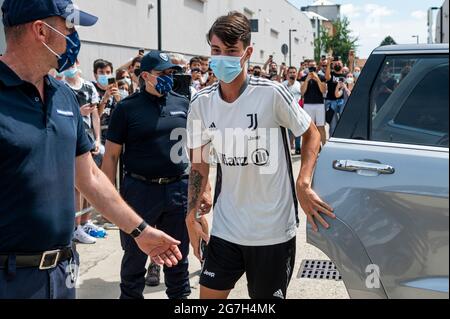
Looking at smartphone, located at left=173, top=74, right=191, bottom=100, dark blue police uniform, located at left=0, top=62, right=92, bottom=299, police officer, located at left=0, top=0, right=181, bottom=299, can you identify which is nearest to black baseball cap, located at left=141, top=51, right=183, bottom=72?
smartphone, located at left=173, top=74, right=191, bottom=100

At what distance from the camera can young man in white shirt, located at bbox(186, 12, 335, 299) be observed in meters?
3.00

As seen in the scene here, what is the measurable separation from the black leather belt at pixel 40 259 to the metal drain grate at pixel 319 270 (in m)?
2.53

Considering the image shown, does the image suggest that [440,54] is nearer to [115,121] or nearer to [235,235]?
[235,235]

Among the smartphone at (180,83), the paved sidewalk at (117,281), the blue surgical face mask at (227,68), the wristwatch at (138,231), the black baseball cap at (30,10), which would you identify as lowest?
the paved sidewalk at (117,281)

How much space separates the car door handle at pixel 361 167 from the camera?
95.6 inches

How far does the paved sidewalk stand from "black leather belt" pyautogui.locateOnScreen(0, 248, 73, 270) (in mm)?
2280

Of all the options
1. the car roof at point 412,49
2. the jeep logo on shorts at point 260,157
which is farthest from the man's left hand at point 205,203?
the car roof at point 412,49

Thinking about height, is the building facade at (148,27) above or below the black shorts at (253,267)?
above

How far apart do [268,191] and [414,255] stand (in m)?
0.93

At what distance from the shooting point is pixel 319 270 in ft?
15.8

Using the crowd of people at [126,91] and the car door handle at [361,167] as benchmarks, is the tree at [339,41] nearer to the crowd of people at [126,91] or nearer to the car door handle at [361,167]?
the crowd of people at [126,91]

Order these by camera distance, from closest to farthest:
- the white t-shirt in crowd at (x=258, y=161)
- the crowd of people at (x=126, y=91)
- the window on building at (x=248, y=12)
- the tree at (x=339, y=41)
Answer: the white t-shirt in crowd at (x=258, y=161) → the crowd of people at (x=126, y=91) → the window on building at (x=248, y=12) → the tree at (x=339, y=41)

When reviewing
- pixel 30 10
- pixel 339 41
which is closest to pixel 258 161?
pixel 30 10

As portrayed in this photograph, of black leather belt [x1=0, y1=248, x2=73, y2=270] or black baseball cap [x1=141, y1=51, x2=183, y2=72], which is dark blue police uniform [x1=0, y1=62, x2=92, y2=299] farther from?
black baseball cap [x1=141, y1=51, x2=183, y2=72]
